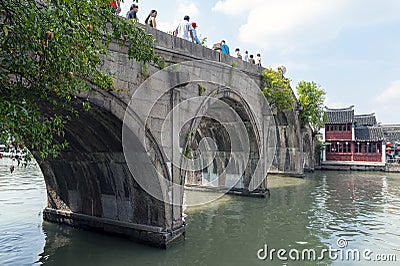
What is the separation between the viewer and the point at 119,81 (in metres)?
6.61

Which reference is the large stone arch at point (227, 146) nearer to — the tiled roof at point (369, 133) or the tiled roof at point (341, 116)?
the tiled roof at point (341, 116)

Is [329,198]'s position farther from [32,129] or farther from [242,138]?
[32,129]

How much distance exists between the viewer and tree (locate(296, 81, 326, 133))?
73.6 feet

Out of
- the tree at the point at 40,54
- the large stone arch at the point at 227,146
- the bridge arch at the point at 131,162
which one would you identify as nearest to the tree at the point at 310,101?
the large stone arch at the point at 227,146

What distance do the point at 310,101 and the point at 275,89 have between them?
9130 millimetres

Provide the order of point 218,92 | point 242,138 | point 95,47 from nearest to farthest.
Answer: point 95,47 < point 218,92 < point 242,138

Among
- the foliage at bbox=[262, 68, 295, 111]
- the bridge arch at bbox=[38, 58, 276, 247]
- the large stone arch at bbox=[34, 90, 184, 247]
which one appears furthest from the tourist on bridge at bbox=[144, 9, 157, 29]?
the foliage at bbox=[262, 68, 295, 111]

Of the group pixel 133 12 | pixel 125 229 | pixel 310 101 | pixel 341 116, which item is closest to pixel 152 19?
pixel 133 12

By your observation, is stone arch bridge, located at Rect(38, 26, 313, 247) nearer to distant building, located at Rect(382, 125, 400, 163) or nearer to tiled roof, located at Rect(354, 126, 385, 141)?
tiled roof, located at Rect(354, 126, 385, 141)

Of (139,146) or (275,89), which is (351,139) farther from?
(139,146)

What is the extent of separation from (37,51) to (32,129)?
86 cm

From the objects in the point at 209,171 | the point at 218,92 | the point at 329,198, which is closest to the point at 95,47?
the point at 218,92

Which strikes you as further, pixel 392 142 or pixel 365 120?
pixel 365 120

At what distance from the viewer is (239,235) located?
341 inches
